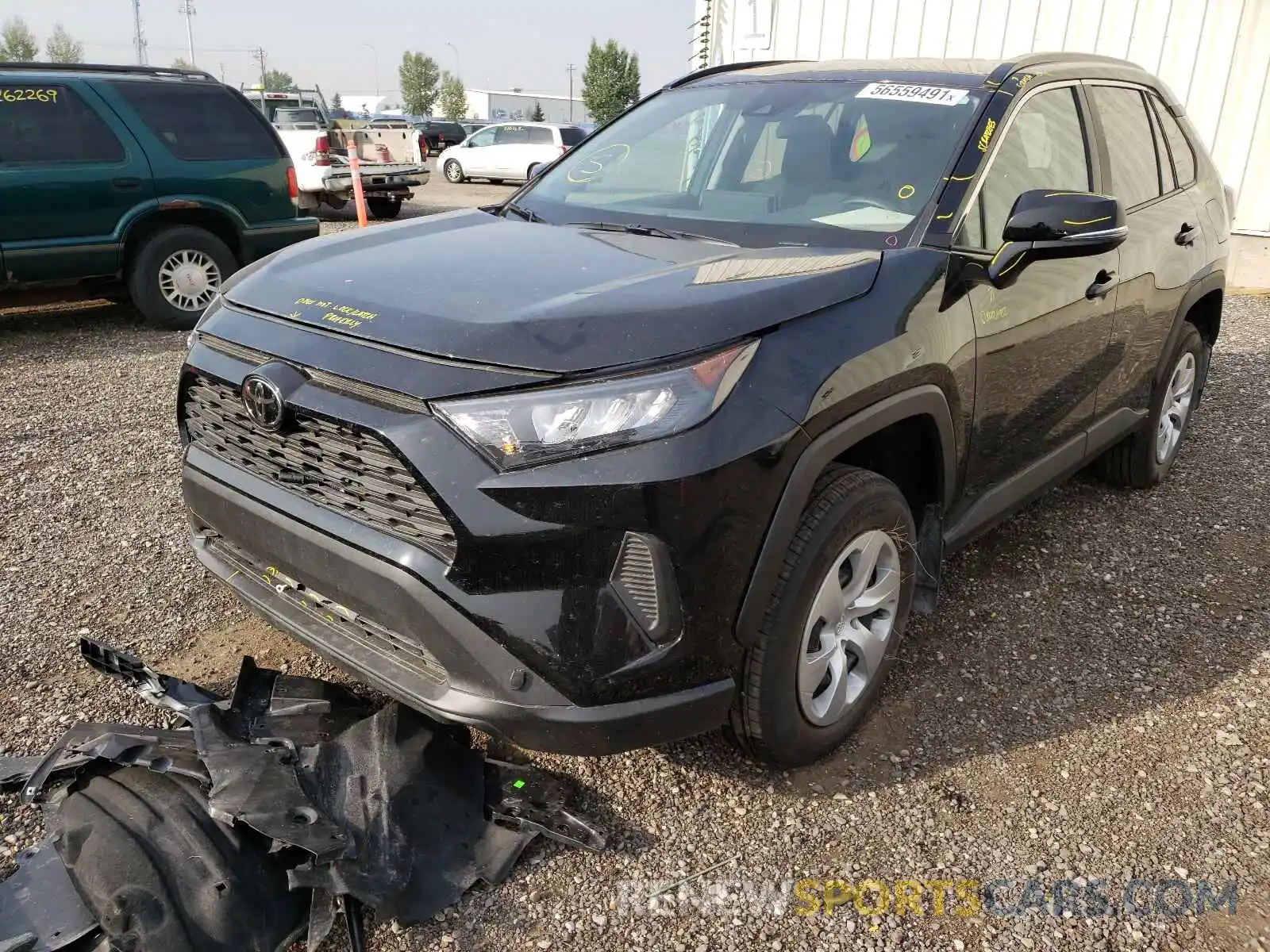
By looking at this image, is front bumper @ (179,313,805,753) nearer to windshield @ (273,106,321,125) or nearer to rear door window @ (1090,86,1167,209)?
rear door window @ (1090,86,1167,209)

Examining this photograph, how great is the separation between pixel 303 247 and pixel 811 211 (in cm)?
155

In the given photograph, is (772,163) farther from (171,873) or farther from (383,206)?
(383,206)

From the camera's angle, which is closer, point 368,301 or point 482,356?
point 482,356

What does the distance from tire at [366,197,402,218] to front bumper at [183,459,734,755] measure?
12.7 metres

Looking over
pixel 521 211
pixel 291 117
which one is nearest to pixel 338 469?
pixel 521 211

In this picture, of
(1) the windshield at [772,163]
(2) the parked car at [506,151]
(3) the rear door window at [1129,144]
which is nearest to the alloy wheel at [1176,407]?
(3) the rear door window at [1129,144]

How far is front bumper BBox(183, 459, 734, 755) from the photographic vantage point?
1985mm

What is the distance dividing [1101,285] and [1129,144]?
32.6 inches

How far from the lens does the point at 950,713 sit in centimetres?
291

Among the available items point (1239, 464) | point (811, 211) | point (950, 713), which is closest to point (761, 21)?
point (1239, 464)

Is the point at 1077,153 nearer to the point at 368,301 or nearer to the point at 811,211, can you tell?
the point at 811,211

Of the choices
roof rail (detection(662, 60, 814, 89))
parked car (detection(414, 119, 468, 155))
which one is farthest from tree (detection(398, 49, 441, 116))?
roof rail (detection(662, 60, 814, 89))

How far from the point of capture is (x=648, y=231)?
9.68 feet

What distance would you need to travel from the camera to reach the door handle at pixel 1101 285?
10.8 ft
